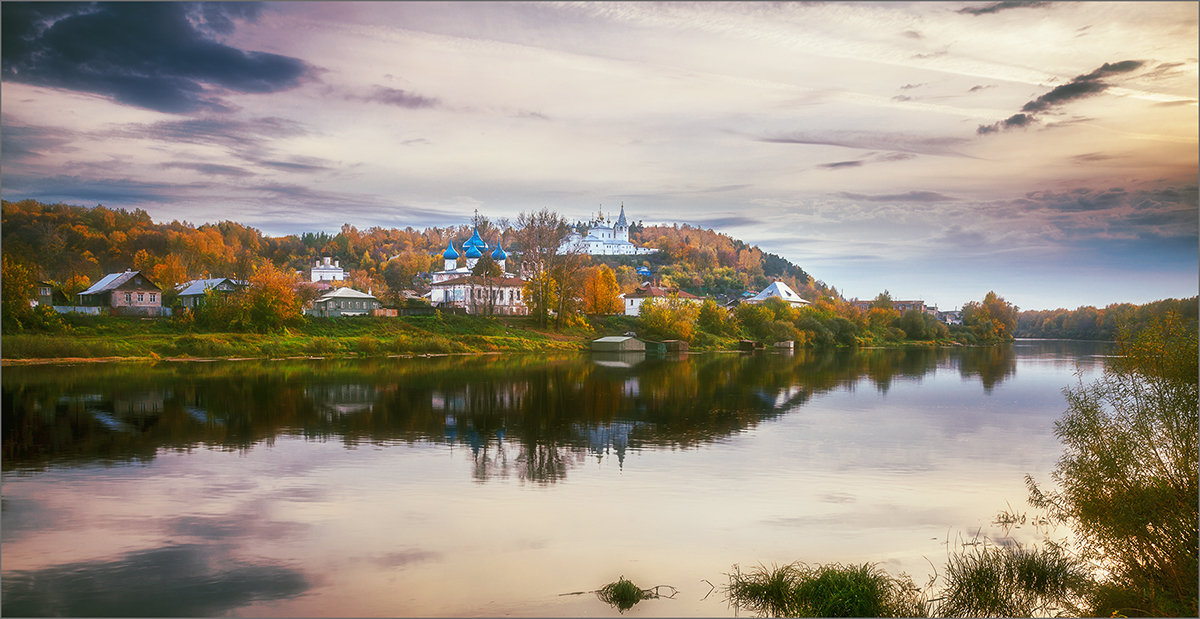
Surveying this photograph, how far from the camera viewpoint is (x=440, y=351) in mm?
52312

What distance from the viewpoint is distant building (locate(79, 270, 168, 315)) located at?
173ft

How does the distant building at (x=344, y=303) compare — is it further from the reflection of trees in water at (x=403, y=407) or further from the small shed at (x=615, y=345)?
the reflection of trees in water at (x=403, y=407)

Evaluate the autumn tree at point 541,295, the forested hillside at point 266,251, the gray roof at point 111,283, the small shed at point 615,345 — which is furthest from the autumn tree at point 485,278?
the gray roof at point 111,283

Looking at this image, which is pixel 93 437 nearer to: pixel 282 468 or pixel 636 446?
pixel 282 468

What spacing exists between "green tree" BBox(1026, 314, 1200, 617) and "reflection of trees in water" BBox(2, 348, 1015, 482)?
31.0 ft

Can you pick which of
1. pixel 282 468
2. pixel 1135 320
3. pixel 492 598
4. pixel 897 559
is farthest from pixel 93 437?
pixel 1135 320

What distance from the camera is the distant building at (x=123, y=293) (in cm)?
5284

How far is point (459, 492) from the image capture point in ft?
46.6

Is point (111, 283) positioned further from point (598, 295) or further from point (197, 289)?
point (598, 295)

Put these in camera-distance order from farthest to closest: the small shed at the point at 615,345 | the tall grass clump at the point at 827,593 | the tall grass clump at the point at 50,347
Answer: the small shed at the point at 615,345 → the tall grass clump at the point at 50,347 → the tall grass clump at the point at 827,593

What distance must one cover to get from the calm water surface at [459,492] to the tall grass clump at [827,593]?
0.40m

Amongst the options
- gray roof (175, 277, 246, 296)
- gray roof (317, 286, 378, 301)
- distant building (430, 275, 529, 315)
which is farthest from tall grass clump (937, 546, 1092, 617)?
distant building (430, 275, 529, 315)

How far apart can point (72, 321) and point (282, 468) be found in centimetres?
3425

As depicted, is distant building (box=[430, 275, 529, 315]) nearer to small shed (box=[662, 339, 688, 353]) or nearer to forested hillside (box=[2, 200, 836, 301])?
forested hillside (box=[2, 200, 836, 301])
